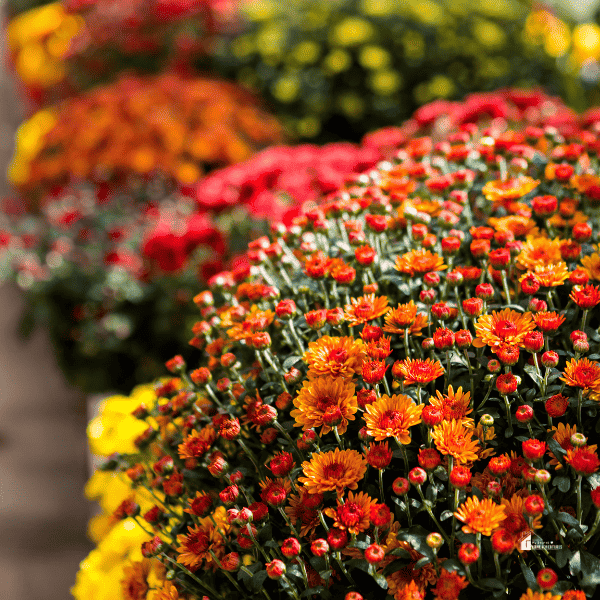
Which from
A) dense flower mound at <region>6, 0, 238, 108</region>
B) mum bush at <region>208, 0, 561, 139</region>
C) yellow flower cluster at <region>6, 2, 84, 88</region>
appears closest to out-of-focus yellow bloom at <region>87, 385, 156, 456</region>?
mum bush at <region>208, 0, 561, 139</region>

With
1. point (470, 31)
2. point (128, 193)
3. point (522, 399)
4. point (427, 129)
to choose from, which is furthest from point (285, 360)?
point (470, 31)

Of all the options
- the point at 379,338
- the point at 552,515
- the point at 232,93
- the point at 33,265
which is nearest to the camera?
the point at 552,515

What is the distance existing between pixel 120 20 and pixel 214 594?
3.57 m

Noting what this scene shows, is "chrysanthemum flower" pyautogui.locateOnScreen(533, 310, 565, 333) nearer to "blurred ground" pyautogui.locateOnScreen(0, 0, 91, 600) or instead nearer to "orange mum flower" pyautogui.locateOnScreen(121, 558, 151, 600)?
"orange mum flower" pyautogui.locateOnScreen(121, 558, 151, 600)

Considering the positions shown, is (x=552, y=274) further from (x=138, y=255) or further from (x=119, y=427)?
(x=138, y=255)

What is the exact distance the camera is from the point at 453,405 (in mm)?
768

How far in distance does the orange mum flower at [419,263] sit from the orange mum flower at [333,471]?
1.01ft

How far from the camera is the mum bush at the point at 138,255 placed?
6.52 ft

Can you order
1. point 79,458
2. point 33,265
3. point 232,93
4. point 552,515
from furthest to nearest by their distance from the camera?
point 232,93 → point 79,458 → point 33,265 → point 552,515

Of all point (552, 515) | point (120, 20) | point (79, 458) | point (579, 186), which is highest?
point (120, 20)

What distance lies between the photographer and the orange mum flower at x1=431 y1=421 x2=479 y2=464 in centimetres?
72

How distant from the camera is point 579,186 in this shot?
1.10 meters

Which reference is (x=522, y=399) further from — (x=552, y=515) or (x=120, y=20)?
(x=120, y=20)

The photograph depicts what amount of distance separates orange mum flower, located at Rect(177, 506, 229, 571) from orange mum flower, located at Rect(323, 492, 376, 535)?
177 mm
